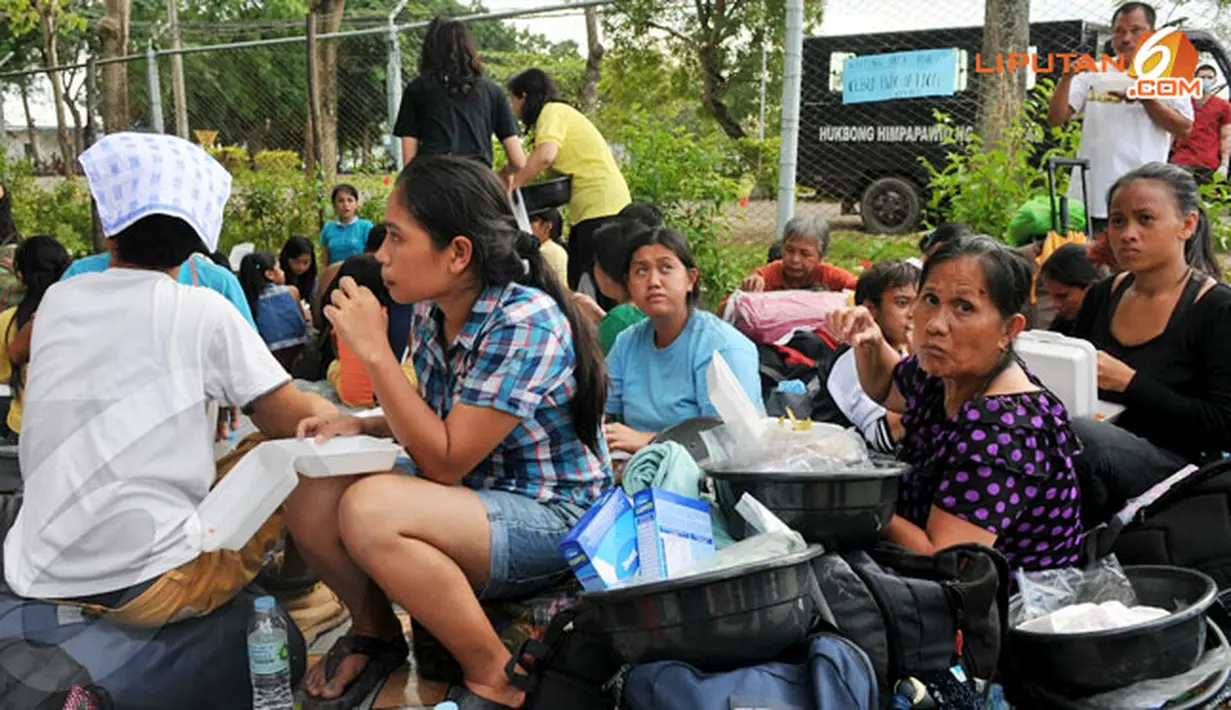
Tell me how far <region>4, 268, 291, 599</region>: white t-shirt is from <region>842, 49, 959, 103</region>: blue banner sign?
4.37 metres

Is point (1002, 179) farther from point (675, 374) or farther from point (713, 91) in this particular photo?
point (713, 91)

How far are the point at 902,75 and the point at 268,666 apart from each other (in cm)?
473

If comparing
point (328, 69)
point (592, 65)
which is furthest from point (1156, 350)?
point (328, 69)

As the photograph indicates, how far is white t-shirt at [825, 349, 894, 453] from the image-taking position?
9.97 feet

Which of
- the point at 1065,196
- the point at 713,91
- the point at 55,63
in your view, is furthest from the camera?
the point at 55,63

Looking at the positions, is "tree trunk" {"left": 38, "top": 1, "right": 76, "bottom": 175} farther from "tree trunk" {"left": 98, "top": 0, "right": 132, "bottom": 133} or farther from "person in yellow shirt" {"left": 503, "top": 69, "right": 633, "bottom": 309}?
"person in yellow shirt" {"left": 503, "top": 69, "right": 633, "bottom": 309}

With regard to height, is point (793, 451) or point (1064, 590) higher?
point (793, 451)

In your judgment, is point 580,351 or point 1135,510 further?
point 1135,510

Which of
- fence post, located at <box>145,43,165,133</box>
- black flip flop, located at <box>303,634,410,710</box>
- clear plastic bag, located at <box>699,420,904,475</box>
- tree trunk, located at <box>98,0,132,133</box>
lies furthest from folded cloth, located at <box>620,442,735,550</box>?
fence post, located at <box>145,43,165,133</box>

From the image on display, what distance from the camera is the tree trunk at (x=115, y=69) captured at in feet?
28.6

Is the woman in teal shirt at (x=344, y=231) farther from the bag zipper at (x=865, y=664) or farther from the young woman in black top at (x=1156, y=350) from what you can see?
the bag zipper at (x=865, y=664)

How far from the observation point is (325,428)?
2377 mm

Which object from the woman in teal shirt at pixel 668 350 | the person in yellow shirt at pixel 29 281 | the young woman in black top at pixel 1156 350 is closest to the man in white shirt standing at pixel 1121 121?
the young woman in black top at pixel 1156 350

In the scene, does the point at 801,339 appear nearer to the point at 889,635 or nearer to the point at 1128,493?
the point at 1128,493
